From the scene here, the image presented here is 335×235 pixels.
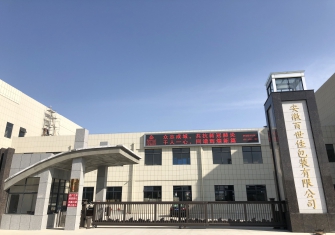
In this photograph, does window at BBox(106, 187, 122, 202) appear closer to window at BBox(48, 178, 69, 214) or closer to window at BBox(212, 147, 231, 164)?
window at BBox(48, 178, 69, 214)

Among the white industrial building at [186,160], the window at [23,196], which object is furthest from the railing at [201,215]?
the white industrial building at [186,160]

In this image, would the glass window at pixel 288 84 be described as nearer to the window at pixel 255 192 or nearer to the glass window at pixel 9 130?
the window at pixel 255 192

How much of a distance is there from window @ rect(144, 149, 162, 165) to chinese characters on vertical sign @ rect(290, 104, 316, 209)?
13.1 meters

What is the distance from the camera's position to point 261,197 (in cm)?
2083

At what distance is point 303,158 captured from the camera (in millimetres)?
12039

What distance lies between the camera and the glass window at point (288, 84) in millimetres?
13633

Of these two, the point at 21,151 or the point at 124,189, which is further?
the point at 21,151

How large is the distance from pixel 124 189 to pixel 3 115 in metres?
→ 13.6

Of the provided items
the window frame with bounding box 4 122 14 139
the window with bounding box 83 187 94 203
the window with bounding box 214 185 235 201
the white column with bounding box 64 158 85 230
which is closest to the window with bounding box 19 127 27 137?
the window frame with bounding box 4 122 14 139

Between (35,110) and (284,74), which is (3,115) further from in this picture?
(284,74)

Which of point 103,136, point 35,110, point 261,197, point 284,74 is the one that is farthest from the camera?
point 35,110

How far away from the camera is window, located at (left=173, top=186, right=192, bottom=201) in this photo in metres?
21.4

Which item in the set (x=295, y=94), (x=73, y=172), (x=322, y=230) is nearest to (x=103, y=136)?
(x=73, y=172)

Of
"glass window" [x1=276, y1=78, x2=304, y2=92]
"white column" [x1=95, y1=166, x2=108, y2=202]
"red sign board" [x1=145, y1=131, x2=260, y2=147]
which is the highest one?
"glass window" [x1=276, y1=78, x2=304, y2=92]
